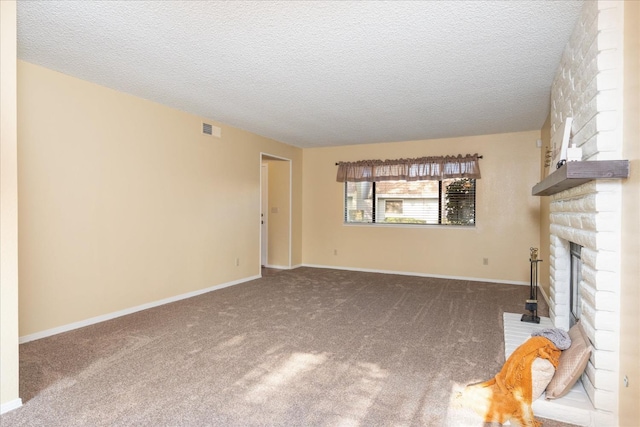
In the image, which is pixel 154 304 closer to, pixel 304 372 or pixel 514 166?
pixel 304 372

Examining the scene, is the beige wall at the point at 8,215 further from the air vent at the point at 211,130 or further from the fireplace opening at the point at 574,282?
the fireplace opening at the point at 574,282

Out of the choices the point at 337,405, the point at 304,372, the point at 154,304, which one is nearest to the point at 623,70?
the point at 337,405

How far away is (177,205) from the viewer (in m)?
4.51

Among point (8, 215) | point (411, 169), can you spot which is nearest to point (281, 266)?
point (411, 169)

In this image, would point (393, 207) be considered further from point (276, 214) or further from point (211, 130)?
point (211, 130)

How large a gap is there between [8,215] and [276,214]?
16.8 ft

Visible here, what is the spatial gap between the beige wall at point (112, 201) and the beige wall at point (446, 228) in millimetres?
2079

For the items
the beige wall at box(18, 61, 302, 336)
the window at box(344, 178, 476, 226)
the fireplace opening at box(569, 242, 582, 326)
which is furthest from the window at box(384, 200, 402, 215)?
the fireplace opening at box(569, 242, 582, 326)

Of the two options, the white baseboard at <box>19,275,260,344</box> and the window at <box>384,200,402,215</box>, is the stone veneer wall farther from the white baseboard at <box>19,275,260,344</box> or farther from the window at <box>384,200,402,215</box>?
the window at <box>384,200,402,215</box>

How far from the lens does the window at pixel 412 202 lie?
19.8ft

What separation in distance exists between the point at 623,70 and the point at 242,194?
4647mm

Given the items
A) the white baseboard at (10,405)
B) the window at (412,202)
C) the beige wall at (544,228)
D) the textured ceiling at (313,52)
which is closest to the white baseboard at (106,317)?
the white baseboard at (10,405)

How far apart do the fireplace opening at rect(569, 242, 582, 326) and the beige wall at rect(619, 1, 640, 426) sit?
1.01 metres

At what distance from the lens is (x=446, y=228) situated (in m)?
6.09
